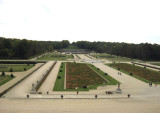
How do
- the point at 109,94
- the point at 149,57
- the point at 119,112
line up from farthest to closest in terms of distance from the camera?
the point at 149,57 → the point at 109,94 → the point at 119,112

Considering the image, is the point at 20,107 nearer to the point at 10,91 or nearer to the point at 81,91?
the point at 10,91

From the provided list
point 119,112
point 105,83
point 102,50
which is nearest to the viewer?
point 119,112

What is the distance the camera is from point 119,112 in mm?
19375

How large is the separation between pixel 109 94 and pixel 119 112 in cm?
676

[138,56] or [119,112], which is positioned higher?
[138,56]

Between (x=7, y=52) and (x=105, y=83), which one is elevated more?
(x=7, y=52)

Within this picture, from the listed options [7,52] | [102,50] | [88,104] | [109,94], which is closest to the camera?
[88,104]

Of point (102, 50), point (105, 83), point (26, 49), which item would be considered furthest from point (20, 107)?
point (102, 50)

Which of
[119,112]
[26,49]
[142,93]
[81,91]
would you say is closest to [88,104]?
[119,112]

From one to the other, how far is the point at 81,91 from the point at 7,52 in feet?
202

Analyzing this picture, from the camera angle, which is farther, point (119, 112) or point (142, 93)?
point (142, 93)

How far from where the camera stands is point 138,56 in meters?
88.4

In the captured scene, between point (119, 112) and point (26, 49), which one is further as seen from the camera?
point (26, 49)

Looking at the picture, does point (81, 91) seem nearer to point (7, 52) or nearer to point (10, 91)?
point (10, 91)
